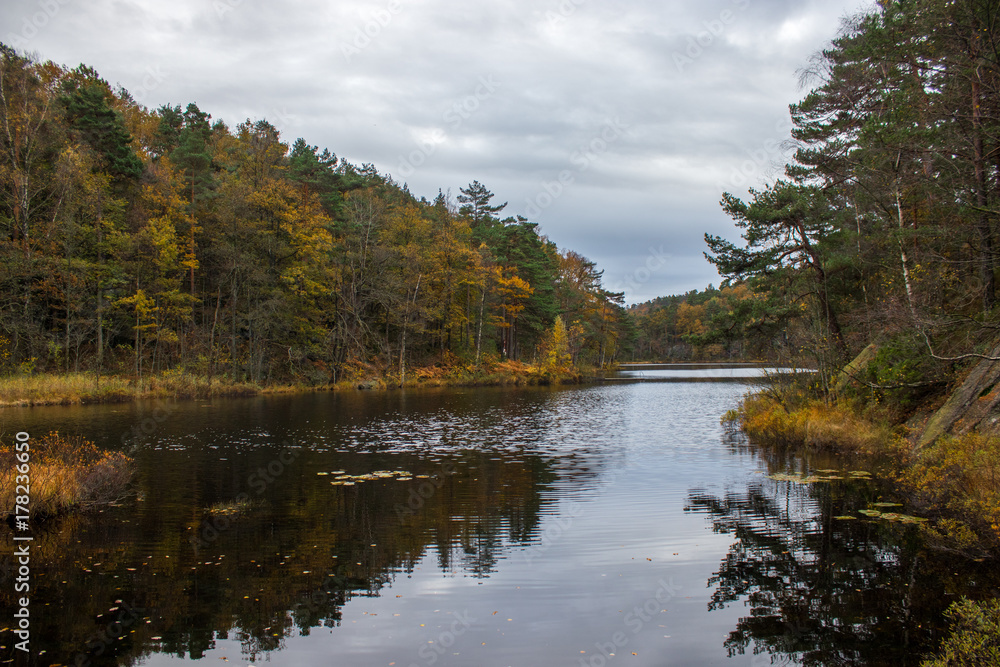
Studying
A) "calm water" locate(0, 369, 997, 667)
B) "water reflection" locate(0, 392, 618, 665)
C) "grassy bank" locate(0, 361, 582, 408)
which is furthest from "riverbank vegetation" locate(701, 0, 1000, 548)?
"grassy bank" locate(0, 361, 582, 408)

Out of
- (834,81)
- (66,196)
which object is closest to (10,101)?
(66,196)

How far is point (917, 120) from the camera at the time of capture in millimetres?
12578

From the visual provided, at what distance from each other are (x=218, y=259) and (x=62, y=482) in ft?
116

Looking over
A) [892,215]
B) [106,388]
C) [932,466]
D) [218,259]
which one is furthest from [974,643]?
[218,259]

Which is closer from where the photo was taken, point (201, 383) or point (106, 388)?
point (106, 388)

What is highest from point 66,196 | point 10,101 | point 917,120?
point 10,101

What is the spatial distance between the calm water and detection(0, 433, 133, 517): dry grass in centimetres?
74

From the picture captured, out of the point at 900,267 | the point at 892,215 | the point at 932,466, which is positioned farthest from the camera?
the point at 892,215

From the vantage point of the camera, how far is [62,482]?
10922 millimetres

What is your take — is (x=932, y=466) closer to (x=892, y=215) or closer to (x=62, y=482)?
(x=892, y=215)

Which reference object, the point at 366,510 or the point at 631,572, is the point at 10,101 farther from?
the point at 631,572

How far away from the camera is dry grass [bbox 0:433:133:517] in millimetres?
10375

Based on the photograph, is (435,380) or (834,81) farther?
(435,380)

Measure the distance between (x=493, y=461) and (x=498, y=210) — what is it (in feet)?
172
